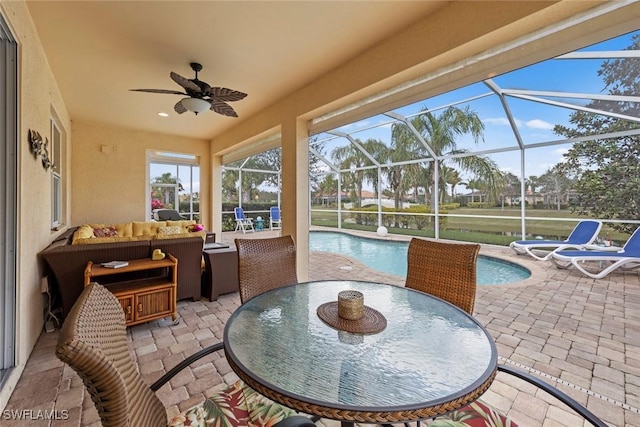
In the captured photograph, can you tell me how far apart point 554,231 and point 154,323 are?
25.8 feet

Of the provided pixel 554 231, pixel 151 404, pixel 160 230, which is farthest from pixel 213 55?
pixel 554 231

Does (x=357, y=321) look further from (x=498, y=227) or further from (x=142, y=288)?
(x=498, y=227)

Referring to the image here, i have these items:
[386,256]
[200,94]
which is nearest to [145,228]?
[200,94]

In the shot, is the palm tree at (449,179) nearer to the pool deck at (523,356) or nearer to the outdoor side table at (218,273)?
the pool deck at (523,356)

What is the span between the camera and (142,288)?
103 inches

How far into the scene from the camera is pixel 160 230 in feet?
16.5

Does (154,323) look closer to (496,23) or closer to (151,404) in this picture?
(151,404)

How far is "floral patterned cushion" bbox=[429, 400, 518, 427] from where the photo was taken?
3.26ft

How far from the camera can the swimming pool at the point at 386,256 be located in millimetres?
5090

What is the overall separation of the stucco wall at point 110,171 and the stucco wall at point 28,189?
3.22 m

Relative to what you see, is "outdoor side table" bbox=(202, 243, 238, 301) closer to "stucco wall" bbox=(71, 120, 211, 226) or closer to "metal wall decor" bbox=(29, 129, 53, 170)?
"metal wall decor" bbox=(29, 129, 53, 170)

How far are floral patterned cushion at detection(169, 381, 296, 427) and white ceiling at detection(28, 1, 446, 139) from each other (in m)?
2.63

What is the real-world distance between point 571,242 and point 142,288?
24.4 ft

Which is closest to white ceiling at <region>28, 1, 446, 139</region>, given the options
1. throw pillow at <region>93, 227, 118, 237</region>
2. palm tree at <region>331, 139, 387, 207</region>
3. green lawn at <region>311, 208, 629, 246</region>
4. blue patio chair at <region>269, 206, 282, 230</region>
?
throw pillow at <region>93, 227, 118, 237</region>
